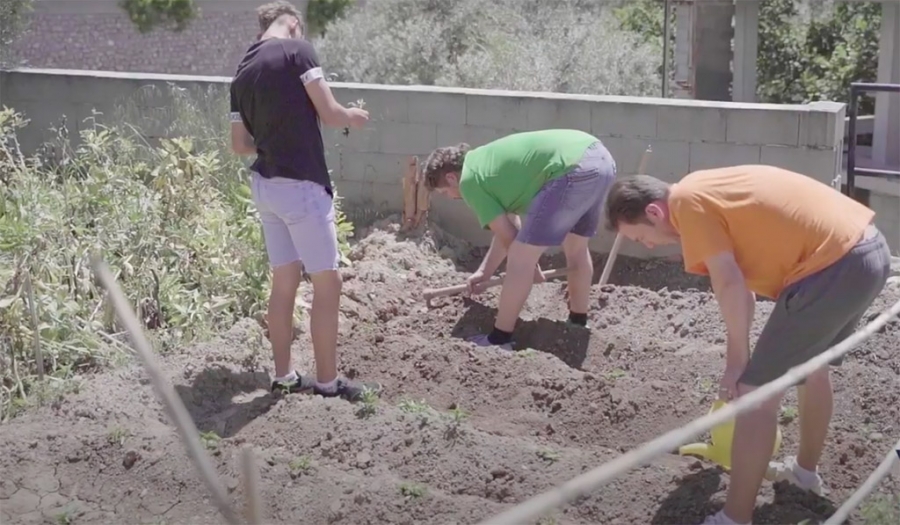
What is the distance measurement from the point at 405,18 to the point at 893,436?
38.0ft

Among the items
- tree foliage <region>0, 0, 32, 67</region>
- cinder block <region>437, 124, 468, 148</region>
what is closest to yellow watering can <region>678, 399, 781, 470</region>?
cinder block <region>437, 124, 468, 148</region>

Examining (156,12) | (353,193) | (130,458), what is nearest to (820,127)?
(353,193)

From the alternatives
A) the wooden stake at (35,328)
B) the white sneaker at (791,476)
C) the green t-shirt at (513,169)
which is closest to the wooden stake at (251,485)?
the white sneaker at (791,476)

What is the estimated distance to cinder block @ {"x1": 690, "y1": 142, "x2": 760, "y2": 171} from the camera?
702 centimetres

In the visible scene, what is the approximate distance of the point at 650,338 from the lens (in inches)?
242

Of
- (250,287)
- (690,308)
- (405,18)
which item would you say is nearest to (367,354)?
(250,287)

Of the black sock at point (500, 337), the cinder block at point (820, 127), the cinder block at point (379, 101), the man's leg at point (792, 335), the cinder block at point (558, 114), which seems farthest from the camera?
the cinder block at point (379, 101)

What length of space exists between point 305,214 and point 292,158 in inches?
9.3

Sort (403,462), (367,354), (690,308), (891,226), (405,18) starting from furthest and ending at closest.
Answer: (405,18) → (891,226) → (690,308) → (367,354) → (403,462)

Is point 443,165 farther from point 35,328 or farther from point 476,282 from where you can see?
point 35,328

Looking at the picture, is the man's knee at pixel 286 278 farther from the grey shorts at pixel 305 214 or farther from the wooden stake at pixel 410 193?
the wooden stake at pixel 410 193

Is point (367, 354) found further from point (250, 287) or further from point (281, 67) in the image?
point (281, 67)

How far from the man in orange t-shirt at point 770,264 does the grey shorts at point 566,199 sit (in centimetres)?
194

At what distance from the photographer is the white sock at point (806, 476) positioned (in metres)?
3.96
